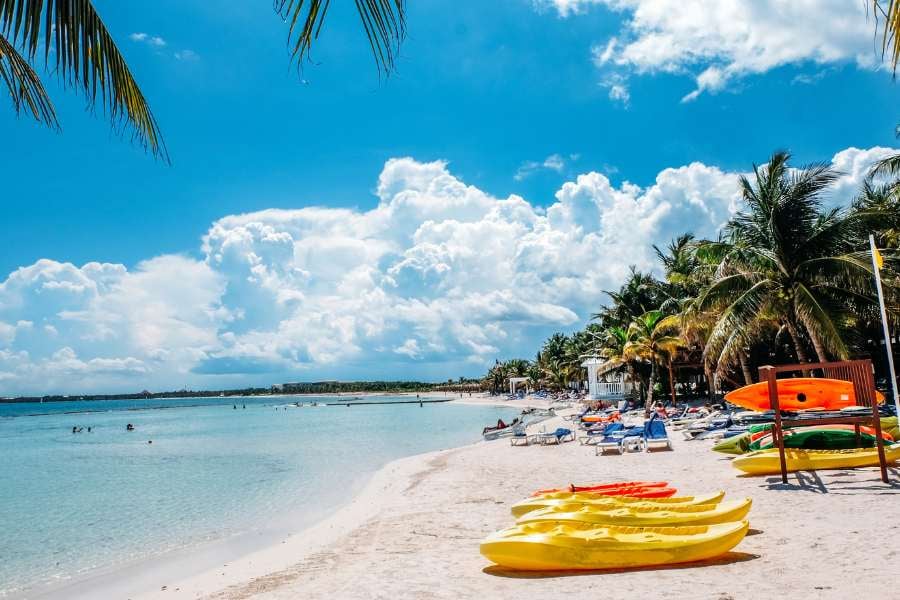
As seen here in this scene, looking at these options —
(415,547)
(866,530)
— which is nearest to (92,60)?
(415,547)

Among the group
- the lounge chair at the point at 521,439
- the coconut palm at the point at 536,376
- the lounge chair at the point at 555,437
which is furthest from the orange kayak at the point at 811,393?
the coconut palm at the point at 536,376

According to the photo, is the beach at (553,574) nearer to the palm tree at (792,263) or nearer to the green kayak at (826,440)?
the green kayak at (826,440)

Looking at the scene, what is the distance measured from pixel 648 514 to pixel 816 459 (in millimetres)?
5581

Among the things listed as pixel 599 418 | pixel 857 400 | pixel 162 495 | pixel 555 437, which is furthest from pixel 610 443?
pixel 162 495

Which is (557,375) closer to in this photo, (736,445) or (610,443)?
(610,443)

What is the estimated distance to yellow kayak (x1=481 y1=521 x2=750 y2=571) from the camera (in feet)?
21.1

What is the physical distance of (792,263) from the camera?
1606 centimetres

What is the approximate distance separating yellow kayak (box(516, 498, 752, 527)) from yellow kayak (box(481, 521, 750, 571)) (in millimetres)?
160

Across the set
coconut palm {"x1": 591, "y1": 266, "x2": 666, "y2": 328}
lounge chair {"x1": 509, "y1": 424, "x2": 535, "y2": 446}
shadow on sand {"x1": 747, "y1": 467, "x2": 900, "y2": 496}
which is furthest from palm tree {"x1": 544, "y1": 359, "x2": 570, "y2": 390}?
shadow on sand {"x1": 747, "y1": 467, "x2": 900, "y2": 496}

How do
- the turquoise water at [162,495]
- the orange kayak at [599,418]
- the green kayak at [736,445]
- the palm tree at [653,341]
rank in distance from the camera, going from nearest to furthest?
the turquoise water at [162,495] → the green kayak at [736,445] → the orange kayak at [599,418] → the palm tree at [653,341]

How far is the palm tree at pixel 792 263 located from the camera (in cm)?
1521

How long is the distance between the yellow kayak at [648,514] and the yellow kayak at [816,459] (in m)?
4.05

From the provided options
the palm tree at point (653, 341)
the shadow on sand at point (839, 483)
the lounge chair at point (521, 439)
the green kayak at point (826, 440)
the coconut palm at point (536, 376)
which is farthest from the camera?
the coconut palm at point (536, 376)

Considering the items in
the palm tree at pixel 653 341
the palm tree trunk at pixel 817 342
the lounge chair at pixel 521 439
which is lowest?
the lounge chair at pixel 521 439
